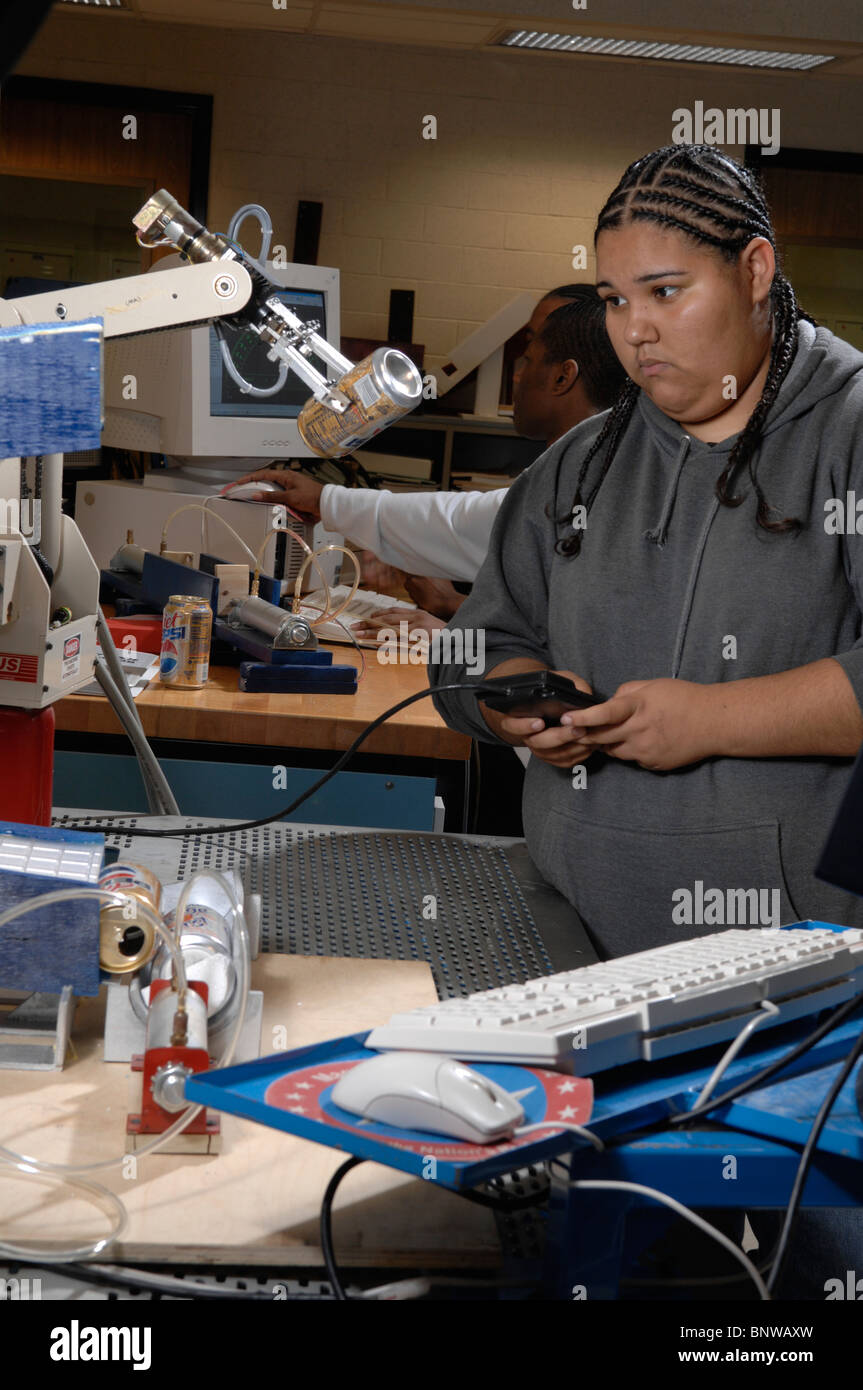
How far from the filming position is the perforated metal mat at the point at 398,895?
1.13 m

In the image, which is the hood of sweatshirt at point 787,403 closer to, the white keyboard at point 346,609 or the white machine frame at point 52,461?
the white machine frame at point 52,461

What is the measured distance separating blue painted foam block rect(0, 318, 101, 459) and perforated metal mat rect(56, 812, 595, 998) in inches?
18.9

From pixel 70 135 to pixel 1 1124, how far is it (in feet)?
17.3

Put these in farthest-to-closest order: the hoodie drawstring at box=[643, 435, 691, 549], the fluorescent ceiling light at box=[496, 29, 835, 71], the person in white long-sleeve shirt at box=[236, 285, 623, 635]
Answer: the fluorescent ceiling light at box=[496, 29, 835, 71] < the person in white long-sleeve shirt at box=[236, 285, 623, 635] < the hoodie drawstring at box=[643, 435, 691, 549]

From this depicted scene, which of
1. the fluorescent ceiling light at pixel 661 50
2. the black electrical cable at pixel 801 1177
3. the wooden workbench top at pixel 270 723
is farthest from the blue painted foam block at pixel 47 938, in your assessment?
the fluorescent ceiling light at pixel 661 50

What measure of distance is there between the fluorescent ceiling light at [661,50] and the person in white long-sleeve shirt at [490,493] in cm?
280

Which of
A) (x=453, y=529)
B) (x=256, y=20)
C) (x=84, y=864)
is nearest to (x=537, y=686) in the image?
(x=84, y=864)

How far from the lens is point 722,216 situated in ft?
4.27

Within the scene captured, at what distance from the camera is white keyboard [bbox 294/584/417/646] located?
2592 millimetres

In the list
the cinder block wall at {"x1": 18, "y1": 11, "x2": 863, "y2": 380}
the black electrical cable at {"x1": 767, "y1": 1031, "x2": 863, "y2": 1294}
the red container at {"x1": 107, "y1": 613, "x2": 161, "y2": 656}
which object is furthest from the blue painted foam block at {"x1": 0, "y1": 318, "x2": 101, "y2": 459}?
the cinder block wall at {"x1": 18, "y1": 11, "x2": 863, "y2": 380}

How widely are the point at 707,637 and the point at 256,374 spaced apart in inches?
77.7

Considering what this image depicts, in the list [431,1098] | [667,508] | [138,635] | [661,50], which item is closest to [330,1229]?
[431,1098]

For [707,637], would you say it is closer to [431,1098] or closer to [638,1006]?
[638,1006]

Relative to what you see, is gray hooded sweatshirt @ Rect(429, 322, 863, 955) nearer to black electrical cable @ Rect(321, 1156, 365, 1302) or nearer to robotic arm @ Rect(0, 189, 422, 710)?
robotic arm @ Rect(0, 189, 422, 710)
